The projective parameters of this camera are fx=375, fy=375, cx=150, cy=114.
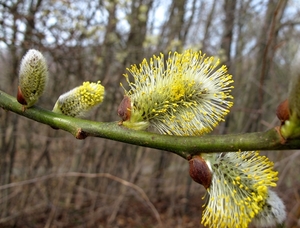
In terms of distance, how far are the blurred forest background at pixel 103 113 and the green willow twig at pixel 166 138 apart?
282cm

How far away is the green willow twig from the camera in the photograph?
0.81 m

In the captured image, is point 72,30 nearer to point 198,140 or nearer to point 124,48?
point 124,48

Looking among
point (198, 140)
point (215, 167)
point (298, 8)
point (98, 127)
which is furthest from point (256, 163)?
point (298, 8)

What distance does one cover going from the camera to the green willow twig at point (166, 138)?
809 mm

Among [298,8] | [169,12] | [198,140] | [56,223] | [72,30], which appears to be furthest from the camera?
[169,12]

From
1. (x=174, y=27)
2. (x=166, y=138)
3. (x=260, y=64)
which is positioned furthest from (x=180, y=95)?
(x=260, y=64)

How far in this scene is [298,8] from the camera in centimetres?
562

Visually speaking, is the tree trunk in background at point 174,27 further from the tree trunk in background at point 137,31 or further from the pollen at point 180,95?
the pollen at point 180,95

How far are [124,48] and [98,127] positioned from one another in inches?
182

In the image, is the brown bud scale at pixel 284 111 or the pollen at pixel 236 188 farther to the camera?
the pollen at pixel 236 188

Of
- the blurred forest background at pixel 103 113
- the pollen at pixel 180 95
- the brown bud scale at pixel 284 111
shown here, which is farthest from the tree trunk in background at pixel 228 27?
the brown bud scale at pixel 284 111

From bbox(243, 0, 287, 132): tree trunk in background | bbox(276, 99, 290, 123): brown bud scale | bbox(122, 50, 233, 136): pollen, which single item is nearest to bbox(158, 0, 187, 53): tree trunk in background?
bbox(243, 0, 287, 132): tree trunk in background

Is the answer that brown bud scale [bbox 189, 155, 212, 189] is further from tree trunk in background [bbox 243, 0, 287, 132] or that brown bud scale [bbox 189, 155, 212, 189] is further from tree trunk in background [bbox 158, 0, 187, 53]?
tree trunk in background [bbox 158, 0, 187, 53]

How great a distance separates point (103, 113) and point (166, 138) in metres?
4.90
